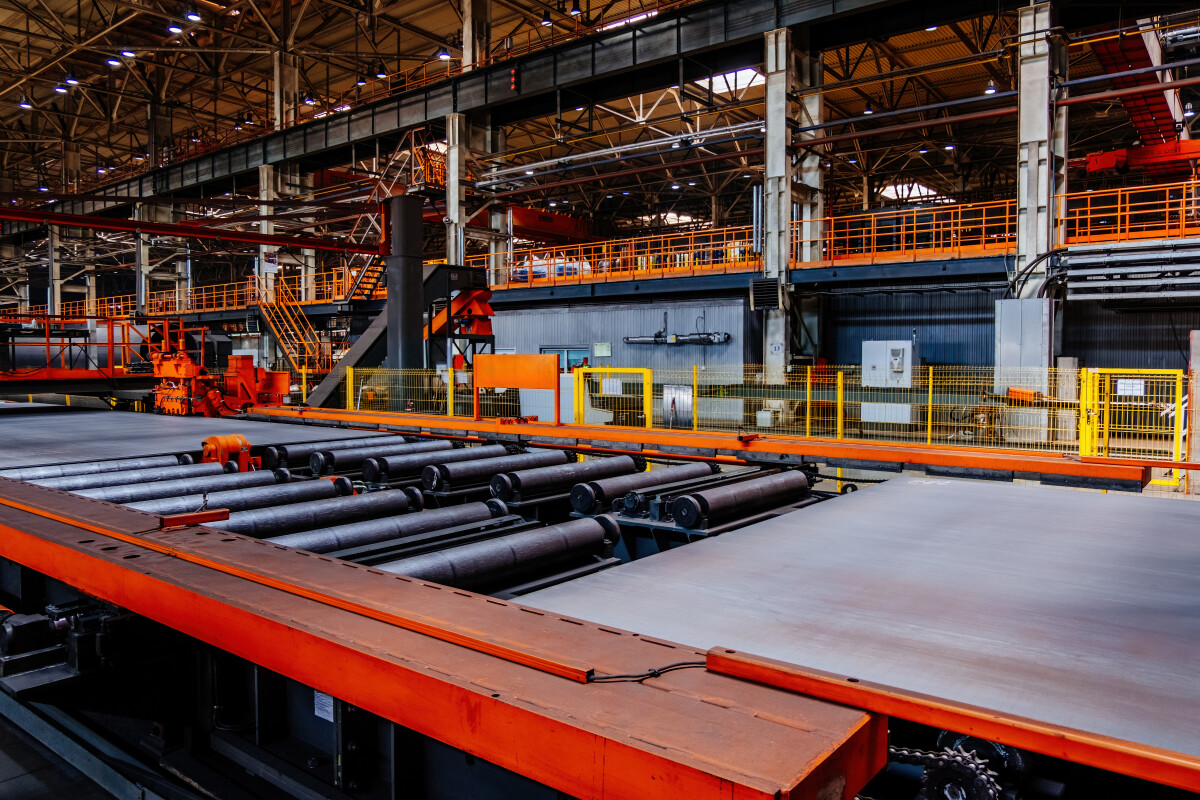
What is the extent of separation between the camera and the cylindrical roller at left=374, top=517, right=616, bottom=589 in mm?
3240

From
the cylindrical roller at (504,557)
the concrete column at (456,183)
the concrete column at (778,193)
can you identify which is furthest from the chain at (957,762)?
the concrete column at (456,183)

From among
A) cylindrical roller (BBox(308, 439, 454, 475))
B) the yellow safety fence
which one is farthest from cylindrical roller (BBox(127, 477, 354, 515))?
the yellow safety fence

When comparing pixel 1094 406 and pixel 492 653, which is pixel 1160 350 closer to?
pixel 1094 406

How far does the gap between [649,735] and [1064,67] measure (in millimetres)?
19816

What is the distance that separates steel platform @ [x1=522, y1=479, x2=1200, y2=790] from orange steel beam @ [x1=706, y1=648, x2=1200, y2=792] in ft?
0.06

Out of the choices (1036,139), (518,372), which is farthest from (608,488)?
(1036,139)

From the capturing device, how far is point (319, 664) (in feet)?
7.26

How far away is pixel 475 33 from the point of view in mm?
24469

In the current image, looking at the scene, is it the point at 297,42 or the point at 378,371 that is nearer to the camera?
the point at 378,371

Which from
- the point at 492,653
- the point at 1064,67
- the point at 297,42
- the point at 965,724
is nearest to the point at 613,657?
the point at 492,653

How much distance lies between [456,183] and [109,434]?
1837 centimetres

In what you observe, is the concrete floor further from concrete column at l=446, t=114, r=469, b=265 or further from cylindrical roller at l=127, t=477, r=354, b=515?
concrete column at l=446, t=114, r=469, b=265

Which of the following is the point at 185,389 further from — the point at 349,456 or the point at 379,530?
the point at 379,530

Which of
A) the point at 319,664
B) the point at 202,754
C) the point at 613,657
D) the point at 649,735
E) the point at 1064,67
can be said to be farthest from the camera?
the point at 1064,67
